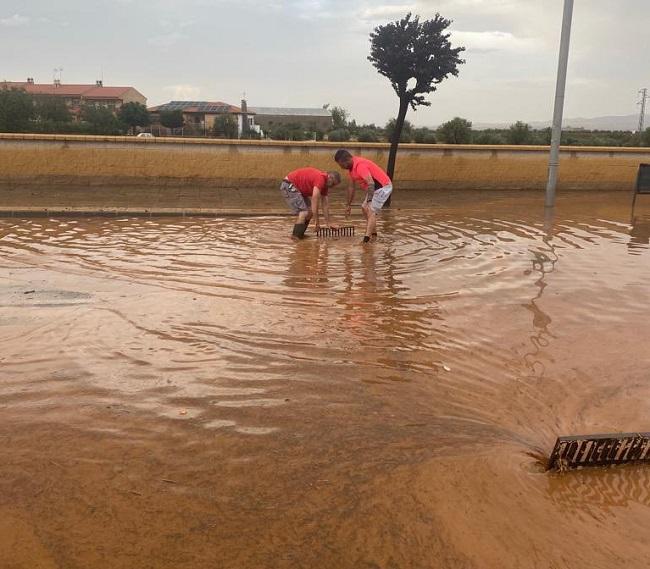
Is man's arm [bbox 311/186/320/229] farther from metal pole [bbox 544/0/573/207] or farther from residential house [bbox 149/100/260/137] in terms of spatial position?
residential house [bbox 149/100/260/137]

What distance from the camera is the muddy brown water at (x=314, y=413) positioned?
2.26m

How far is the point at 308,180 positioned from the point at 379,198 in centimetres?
112

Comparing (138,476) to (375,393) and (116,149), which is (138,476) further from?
(116,149)

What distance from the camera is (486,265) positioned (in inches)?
278

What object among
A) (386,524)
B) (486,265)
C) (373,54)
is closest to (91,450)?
(386,524)

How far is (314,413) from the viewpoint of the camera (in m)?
3.21

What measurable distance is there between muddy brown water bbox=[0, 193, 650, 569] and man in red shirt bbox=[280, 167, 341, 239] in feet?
6.72

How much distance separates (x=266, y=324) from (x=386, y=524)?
2508 mm

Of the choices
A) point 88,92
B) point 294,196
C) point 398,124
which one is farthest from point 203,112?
point 294,196

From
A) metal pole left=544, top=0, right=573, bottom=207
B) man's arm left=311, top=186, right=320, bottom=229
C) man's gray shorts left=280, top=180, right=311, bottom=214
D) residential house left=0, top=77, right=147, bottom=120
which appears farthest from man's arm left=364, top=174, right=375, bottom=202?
residential house left=0, top=77, right=147, bottom=120

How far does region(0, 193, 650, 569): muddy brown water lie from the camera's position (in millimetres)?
2256

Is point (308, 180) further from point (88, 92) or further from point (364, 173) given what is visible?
point (88, 92)

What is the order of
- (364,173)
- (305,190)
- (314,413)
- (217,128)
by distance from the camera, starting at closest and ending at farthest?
1. (314,413)
2. (364,173)
3. (305,190)
4. (217,128)

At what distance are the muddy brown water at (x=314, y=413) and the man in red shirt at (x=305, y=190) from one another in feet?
6.72
